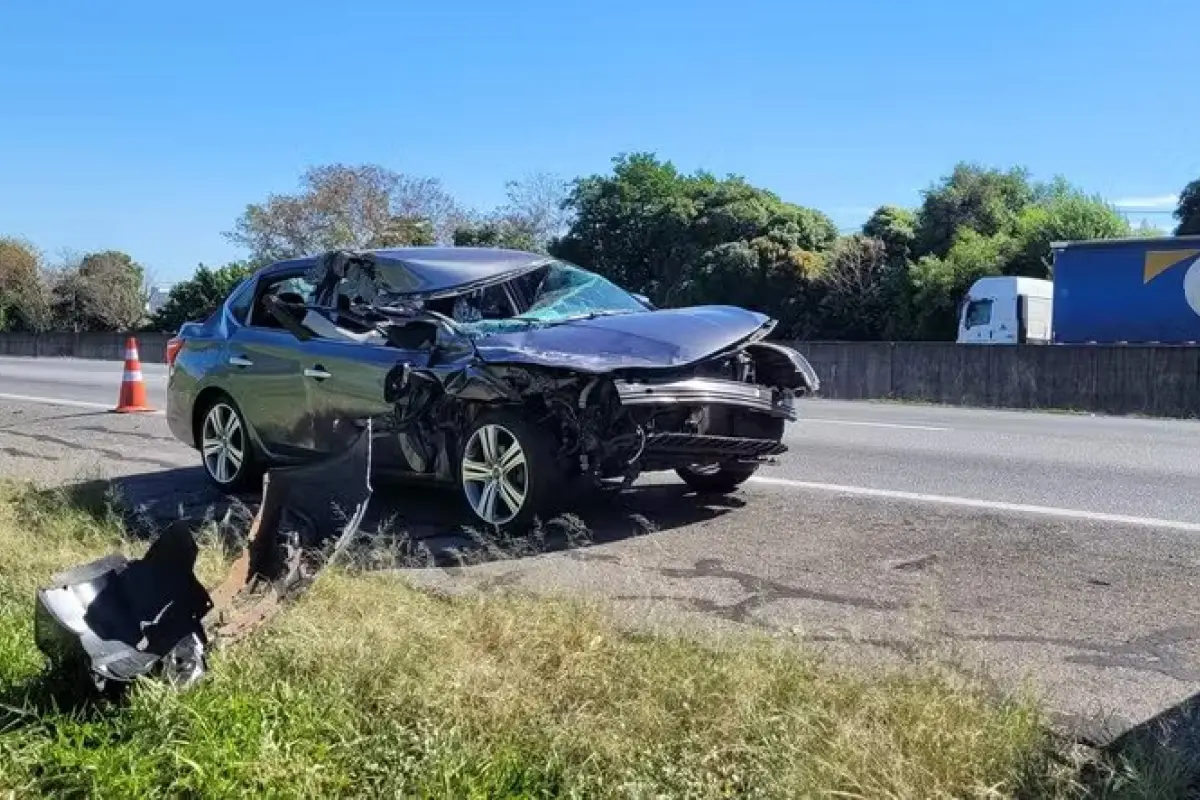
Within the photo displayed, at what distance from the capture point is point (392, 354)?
707cm

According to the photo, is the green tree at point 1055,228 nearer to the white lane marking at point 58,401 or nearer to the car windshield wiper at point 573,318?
the white lane marking at point 58,401

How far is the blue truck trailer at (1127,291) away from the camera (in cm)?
2481

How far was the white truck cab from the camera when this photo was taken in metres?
30.9

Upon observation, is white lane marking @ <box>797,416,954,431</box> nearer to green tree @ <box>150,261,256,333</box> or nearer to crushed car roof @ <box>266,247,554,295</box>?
crushed car roof @ <box>266,247,554,295</box>

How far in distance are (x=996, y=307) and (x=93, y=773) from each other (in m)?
30.4

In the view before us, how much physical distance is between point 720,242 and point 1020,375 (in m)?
23.7

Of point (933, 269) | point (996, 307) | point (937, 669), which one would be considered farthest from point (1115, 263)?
point (937, 669)

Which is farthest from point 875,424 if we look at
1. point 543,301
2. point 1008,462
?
point 543,301

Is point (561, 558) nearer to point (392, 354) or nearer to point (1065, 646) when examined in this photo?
point (392, 354)

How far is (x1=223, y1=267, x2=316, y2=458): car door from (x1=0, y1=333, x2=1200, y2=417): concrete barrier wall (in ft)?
53.5

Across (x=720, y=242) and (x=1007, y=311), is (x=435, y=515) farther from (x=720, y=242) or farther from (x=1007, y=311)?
(x=720, y=242)

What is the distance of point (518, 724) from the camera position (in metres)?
3.63

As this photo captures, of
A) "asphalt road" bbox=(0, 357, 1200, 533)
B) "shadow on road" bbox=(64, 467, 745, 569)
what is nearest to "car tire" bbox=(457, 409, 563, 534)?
"shadow on road" bbox=(64, 467, 745, 569)

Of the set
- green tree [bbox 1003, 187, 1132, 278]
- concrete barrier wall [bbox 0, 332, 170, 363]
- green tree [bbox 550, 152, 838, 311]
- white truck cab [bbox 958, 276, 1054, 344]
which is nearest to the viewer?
white truck cab [bbox 958, 276, 1054, 344]
